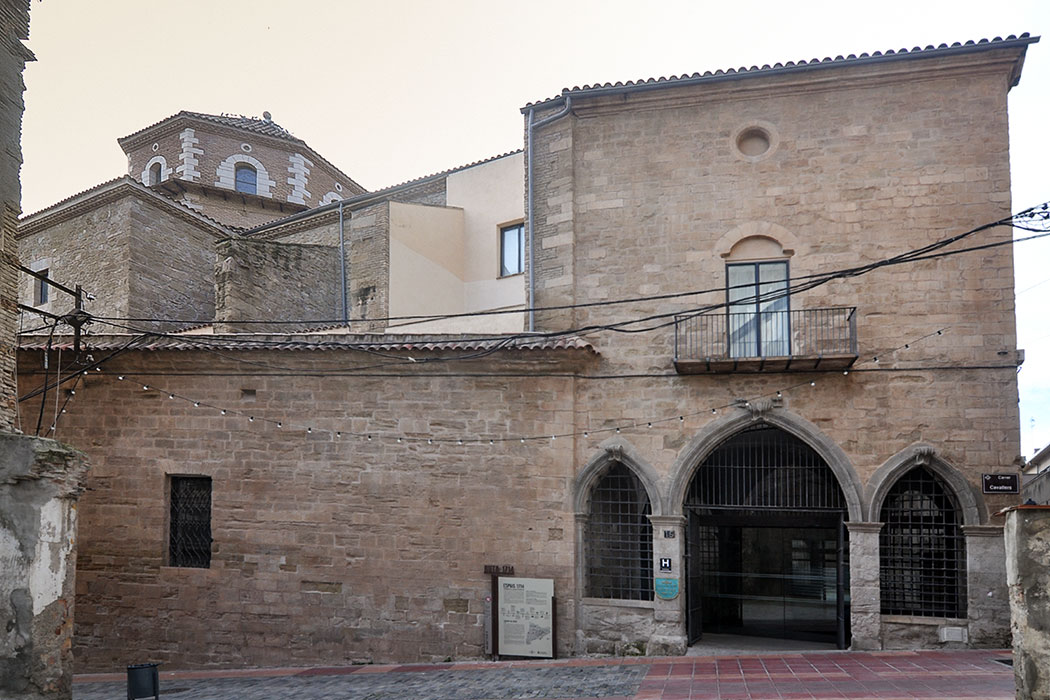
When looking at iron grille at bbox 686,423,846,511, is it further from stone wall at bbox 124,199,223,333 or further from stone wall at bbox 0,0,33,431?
stone wall at bbox 124,199,223,333

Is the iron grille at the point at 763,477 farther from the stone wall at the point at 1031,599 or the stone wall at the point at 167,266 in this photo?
the stone wall at the point at 167,266

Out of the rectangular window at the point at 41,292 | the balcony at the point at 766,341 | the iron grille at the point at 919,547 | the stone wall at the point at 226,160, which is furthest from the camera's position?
the stone wall at the point at 226,160

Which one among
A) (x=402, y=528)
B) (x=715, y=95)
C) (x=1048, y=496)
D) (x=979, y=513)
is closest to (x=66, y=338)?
(x=402, y=528)

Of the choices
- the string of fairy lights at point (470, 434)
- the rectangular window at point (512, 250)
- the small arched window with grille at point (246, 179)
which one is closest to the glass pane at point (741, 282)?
the string of fairy lights at point (470, 434)

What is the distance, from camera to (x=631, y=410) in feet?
48.3

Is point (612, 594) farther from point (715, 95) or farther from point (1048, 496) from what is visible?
point (1048, 496)

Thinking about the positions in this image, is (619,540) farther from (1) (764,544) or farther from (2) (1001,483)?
(2) (1001,483)

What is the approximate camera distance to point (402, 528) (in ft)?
48.5

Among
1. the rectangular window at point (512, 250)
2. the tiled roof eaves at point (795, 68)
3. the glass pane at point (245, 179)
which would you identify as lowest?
the rectangular window at point (512, 250)

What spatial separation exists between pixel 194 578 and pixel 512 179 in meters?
10.0

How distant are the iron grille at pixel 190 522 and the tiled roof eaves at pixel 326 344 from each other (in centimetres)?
225

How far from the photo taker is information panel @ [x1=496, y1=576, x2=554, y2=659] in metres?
14.1

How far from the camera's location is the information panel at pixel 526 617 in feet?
46.4

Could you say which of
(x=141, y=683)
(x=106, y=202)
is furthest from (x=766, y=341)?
(x=106, y=202)
